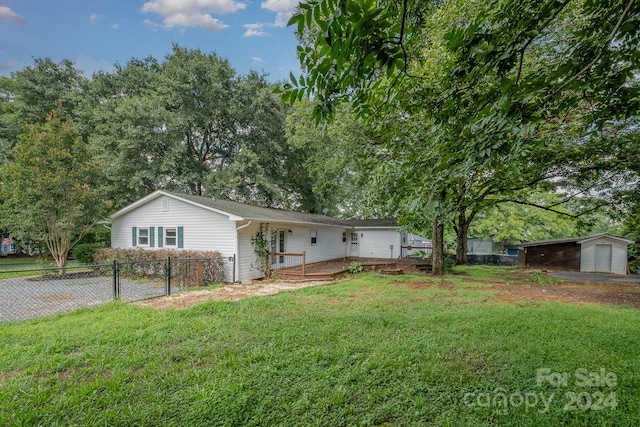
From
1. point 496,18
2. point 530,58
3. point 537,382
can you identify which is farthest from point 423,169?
point 530,58

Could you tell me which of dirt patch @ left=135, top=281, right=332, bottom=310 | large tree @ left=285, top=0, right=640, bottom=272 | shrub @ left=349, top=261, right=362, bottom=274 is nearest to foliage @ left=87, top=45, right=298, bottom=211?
shrub @ left=349, top=261, right=362, bottom=274

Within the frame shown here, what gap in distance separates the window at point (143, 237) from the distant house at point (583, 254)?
58.2 ft

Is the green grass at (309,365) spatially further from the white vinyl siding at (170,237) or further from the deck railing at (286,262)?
the white vinyl siding at (170,237)

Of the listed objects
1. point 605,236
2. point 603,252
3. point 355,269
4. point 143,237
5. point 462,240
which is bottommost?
point 355,269

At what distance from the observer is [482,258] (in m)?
17.8

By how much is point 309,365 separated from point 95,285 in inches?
359

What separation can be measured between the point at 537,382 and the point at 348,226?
1512 centimetres

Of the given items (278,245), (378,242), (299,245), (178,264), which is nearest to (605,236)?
(378,242)

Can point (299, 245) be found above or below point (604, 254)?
above

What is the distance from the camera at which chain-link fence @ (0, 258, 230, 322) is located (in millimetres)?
6484

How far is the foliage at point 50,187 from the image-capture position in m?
10.4

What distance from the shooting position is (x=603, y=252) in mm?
13539

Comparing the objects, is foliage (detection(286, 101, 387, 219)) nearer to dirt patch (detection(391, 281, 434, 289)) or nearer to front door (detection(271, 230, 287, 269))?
dirt patch (detection(391, 281, 434, 289))

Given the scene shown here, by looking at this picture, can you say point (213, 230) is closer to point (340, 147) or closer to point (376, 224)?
point (340, 147)
